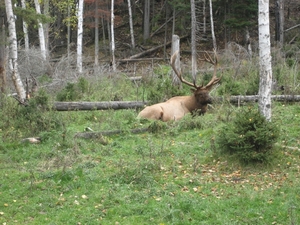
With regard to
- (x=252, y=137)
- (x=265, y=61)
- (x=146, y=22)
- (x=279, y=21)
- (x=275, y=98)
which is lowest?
(x=252, y=137)

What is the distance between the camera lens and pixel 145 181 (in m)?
8.12

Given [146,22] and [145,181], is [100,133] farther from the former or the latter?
[146,22]

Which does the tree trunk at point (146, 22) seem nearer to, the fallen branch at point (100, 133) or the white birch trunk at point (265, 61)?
the fallen branch at point (100, 133)

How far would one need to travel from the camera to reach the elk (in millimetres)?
13086

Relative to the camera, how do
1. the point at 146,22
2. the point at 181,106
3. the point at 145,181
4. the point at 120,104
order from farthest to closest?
the point at 146,22
the point at 120,104
the point at 181,106
the point at 145,181

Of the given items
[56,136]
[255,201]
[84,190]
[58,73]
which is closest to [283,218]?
[255,201]

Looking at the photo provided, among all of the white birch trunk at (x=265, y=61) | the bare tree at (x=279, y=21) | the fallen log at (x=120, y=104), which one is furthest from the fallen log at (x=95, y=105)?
the bare tree at (x=279, y=21)

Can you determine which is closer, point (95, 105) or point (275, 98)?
point (95, 105)

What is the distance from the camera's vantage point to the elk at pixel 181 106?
42.9 ft

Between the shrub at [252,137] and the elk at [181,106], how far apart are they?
13.5 ft

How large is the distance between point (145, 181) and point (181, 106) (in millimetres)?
5674

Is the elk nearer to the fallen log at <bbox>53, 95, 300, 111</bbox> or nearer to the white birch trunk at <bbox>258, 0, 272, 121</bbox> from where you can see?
the fallen log at <bbox>53, 95, 300, 111</bbox>

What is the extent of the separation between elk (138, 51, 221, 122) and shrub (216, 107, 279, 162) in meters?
4.12

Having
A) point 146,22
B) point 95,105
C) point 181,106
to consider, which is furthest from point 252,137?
point 146,22
